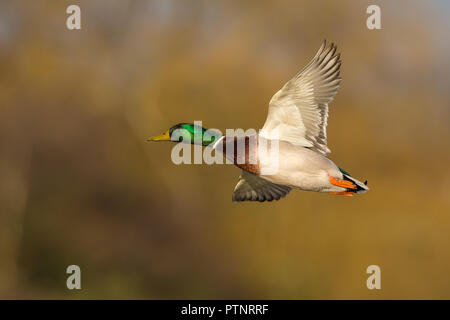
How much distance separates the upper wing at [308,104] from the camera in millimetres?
2549

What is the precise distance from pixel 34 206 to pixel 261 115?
325cm

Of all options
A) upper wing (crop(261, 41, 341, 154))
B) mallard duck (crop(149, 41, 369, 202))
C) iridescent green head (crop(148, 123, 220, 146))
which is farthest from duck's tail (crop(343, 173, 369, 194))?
iridescent green head (crop(148, 123, 220, 146))

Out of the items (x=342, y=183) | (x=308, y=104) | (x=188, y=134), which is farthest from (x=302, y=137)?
(x=188, y=134)

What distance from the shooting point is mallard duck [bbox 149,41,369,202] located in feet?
8.07

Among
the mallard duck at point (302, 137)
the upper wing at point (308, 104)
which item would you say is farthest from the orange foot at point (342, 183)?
the upper wing at point (308, 104)

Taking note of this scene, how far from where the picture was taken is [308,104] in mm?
2578

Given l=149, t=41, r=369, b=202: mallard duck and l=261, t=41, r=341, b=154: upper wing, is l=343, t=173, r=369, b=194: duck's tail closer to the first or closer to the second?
l=149, t=41, r=369, b=202: mallard duck

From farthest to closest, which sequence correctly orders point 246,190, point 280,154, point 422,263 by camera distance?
point 422,263
point 246,190
point 280,154

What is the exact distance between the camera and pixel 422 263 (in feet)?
21.3

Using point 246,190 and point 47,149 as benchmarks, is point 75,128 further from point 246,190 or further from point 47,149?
→ point 246,190

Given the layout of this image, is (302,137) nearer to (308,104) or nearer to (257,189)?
(308,104)

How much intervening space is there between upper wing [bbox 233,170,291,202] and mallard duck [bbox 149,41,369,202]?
1.92 feet

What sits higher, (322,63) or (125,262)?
(322,63)

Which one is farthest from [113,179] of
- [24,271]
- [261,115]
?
[261,115]
